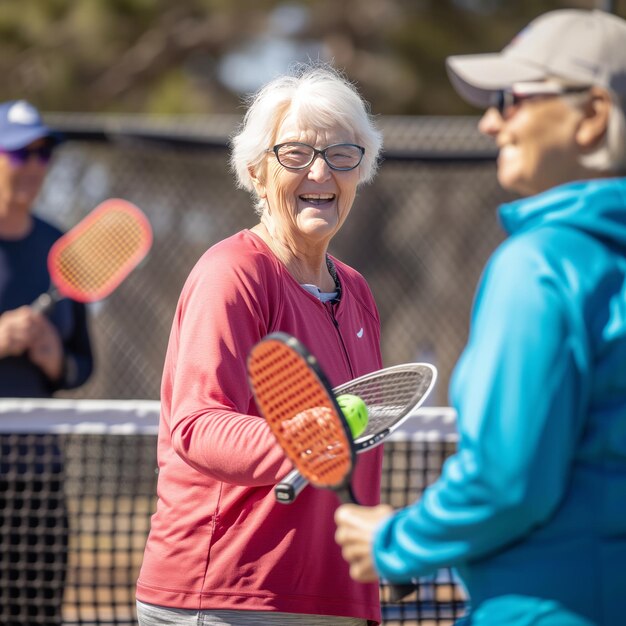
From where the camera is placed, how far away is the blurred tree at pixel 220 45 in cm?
1235

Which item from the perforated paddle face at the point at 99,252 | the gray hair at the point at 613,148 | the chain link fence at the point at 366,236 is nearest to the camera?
the gray hair at the point at 613,148

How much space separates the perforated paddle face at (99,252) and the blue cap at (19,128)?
1.24 feet

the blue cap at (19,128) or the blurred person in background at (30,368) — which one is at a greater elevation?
the blue cap at (19,128)

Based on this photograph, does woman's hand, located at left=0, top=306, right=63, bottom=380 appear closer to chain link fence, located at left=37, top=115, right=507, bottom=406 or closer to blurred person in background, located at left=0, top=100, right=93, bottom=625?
blurred person in background, located at left=0, top=100, right=93, bottom=625

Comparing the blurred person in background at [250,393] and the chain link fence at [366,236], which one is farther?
the chain link fence at [366,236]

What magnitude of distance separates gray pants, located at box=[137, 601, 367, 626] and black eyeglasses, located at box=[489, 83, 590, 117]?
1186mm

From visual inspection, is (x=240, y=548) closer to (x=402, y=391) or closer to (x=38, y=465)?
(x=402, y=391)

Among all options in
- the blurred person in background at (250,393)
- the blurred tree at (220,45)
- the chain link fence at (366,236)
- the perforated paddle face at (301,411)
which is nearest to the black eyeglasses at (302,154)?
the blurred person in background at (250,393)

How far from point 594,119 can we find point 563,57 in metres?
0.11

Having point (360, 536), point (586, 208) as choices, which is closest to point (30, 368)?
point (360, 536)

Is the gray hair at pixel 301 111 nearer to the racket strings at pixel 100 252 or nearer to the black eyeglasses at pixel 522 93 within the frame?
the black eyeglasses at pixel 522 93

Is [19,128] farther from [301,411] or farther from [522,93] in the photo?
[522,93]

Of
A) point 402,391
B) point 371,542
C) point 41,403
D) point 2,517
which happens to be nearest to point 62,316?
point 41,403

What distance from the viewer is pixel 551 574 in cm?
177
